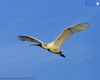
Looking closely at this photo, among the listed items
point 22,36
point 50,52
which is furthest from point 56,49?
point 22,36

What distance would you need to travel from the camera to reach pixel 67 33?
32.7 m

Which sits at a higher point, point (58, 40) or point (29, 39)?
point (29, 39)

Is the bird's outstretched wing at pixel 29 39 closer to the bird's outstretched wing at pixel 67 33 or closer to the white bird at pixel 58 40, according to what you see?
the white bird at pixel 58 40

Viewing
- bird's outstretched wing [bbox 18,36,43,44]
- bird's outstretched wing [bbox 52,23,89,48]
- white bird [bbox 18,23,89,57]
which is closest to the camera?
bird's outstretched wing [bbox 52,23,89,48]

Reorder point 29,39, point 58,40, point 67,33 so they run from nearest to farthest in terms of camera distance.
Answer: point 67,33, point 58,40, point 29,39

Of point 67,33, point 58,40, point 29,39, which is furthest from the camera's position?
point 29,39

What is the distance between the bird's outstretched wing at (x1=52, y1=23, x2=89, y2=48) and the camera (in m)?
31.9

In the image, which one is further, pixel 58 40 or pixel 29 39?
pixel 29 39

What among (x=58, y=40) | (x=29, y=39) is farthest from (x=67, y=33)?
(x=29, y=39)

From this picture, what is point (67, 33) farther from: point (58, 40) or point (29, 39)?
point (29, 39)

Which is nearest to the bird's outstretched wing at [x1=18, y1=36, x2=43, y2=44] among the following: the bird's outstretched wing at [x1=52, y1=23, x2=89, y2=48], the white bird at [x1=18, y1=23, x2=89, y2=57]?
the white bird at [x1=18, y1=23, x2=89, y2=57]

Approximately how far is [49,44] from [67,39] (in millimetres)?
1326

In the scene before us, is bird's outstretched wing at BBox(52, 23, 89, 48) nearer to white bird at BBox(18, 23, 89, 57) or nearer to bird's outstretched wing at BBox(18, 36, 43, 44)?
white bird at BBox(18, 23, 89, 57)

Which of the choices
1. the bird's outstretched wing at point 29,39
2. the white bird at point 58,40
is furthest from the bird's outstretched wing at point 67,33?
the bird's outstretched wing at point 29,39
